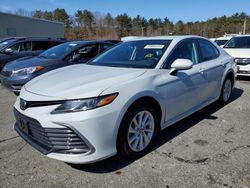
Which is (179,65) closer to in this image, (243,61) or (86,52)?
(86,52)

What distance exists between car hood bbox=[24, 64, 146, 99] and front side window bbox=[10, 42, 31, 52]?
6035 mm

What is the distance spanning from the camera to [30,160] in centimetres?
322

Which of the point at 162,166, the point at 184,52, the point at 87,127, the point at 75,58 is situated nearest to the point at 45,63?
the point at 75,58

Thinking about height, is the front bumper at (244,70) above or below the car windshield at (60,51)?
below

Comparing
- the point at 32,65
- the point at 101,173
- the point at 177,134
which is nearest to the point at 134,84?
the point at 101,173

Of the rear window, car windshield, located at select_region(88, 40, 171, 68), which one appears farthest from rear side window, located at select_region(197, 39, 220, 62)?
the rear window

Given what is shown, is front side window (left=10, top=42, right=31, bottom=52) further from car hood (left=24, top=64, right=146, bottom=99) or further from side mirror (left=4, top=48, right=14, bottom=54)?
car hood (left=24, top=64, right=146, bottom=99)

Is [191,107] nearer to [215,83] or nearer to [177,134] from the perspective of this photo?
[177,134]

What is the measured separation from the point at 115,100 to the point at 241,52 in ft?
23.2

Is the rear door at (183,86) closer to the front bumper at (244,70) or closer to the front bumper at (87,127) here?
the front bumper at (87,127)

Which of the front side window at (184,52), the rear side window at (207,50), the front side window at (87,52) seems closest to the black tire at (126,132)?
the front side window at (184,52)

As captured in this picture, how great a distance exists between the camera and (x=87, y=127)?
102 inches

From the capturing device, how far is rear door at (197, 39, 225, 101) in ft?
14.5

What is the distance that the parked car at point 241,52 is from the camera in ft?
26.7
